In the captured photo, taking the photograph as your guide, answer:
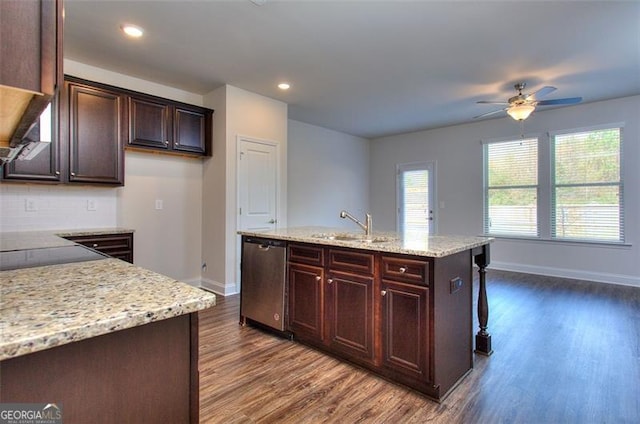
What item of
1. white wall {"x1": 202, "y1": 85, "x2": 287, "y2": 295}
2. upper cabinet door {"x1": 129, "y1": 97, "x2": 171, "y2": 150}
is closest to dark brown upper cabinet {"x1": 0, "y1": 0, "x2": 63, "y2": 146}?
upper cabinet door {"x1": 129, "y1": 97, "x2": 171, "y2": 150}

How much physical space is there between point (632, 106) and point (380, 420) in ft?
18.4

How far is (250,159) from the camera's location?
4.38 m

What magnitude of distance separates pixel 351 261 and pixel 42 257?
67.0 inches

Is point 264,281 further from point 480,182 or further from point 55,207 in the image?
point 480,182

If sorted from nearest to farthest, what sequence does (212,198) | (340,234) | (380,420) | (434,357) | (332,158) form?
(380,420) < (434,357) < (340,234) < (212,198) < (332,158)

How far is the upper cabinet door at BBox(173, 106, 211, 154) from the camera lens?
398cm

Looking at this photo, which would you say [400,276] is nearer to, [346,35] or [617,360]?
[617,360]

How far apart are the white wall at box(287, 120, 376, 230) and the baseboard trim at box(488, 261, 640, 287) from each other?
2833 mm

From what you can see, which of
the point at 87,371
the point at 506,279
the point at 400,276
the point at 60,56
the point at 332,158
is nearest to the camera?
the point at 60,56

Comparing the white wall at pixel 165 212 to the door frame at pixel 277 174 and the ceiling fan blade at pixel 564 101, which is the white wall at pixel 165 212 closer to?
the door frame at pixel 277 174

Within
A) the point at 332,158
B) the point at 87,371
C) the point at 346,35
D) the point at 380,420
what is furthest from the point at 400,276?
the point at 332,158
